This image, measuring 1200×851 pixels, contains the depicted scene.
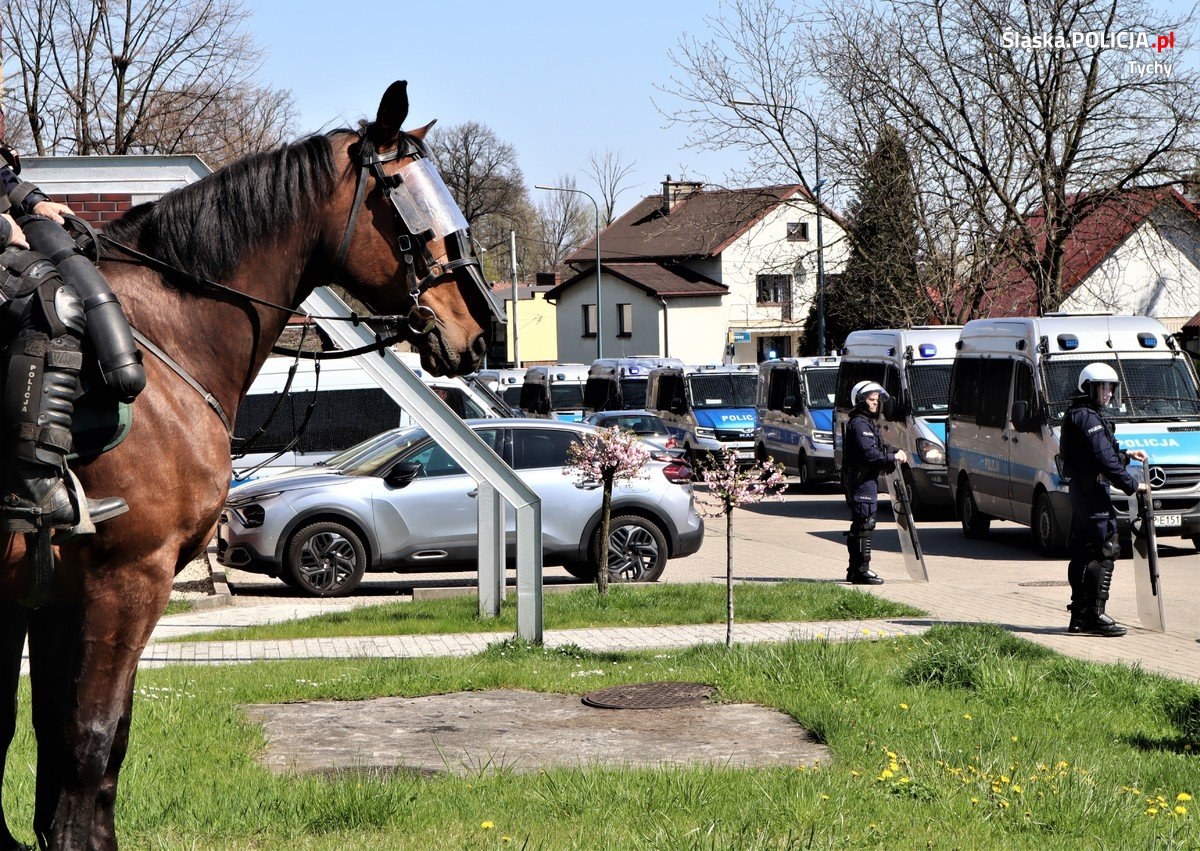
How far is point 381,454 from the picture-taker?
16.2 m

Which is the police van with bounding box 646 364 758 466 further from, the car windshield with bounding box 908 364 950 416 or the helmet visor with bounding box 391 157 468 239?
the helmet visor with bounding box 391 157 468 239

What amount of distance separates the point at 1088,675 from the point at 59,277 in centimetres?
667

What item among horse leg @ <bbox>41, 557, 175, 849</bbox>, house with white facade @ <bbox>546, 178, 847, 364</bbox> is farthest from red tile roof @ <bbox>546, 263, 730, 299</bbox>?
horse leg @ <bbox>41, 557, 175, 849</bbox>

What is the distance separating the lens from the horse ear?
4.68 meters

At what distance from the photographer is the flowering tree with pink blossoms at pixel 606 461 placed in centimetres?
1338

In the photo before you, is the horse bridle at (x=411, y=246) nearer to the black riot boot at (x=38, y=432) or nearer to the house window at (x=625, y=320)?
the black riot boot at (x=38, y=432)

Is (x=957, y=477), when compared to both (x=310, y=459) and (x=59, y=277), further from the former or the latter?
(x=59, y=277)

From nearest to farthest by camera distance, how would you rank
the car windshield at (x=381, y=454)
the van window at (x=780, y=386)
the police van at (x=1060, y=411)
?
the car windshield at (x=381, y=454) < the police van at (x=1060, y=411) < the van window at (x=780, y=386)

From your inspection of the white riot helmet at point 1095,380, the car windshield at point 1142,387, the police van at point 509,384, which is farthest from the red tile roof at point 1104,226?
the white riot helmet at point 1095,380

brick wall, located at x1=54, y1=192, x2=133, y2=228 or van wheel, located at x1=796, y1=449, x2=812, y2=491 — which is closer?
brick wall, located at x1=54, y1=192, x2=133, y2=228

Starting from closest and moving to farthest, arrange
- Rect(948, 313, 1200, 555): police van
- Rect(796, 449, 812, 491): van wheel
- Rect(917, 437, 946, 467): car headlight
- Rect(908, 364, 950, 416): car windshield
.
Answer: Rect(948, 313, 1200, 555): police van → Rect(917, 437, 946, 467): car headlight → Rect(908, 364, 950, 416): car windshield → Rect(796, 449, 812, 491): van wheel

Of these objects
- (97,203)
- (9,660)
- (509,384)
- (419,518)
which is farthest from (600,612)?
(509,384)

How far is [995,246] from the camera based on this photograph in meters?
31.7

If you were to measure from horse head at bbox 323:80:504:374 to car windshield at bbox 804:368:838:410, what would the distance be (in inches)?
946
